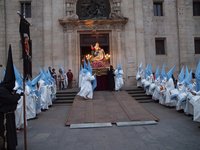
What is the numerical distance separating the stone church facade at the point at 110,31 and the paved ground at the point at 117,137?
11.0 metres

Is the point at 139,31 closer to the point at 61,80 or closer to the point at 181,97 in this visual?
the point at 61,80

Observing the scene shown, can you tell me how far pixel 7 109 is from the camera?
20.3 feet

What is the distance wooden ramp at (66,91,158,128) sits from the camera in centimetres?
1017

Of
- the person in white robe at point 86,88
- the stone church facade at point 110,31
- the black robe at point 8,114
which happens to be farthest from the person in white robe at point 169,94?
the black robe at point 8,114

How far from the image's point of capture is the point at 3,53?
20.6 meters

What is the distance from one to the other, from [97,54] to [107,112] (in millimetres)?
9642

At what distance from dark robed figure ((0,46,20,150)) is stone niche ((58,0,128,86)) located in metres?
14.4

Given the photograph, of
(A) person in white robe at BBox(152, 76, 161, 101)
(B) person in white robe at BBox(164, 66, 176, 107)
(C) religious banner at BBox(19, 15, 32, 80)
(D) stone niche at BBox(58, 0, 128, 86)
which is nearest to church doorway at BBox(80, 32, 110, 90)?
(D) stone niche at BBox(58, 0, 128, 86)

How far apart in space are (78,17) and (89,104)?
33.5ft

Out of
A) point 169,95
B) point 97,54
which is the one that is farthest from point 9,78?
point 97,54

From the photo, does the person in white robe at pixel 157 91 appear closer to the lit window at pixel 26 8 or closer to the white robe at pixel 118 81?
the white robe at pixel 118 81

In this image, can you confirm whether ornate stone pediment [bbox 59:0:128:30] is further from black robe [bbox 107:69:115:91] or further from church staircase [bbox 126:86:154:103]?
church staircase [bbox 126:86:154:103]

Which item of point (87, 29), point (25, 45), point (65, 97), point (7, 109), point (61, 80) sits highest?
point (87, 29)

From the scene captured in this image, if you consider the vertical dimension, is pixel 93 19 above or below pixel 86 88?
above
